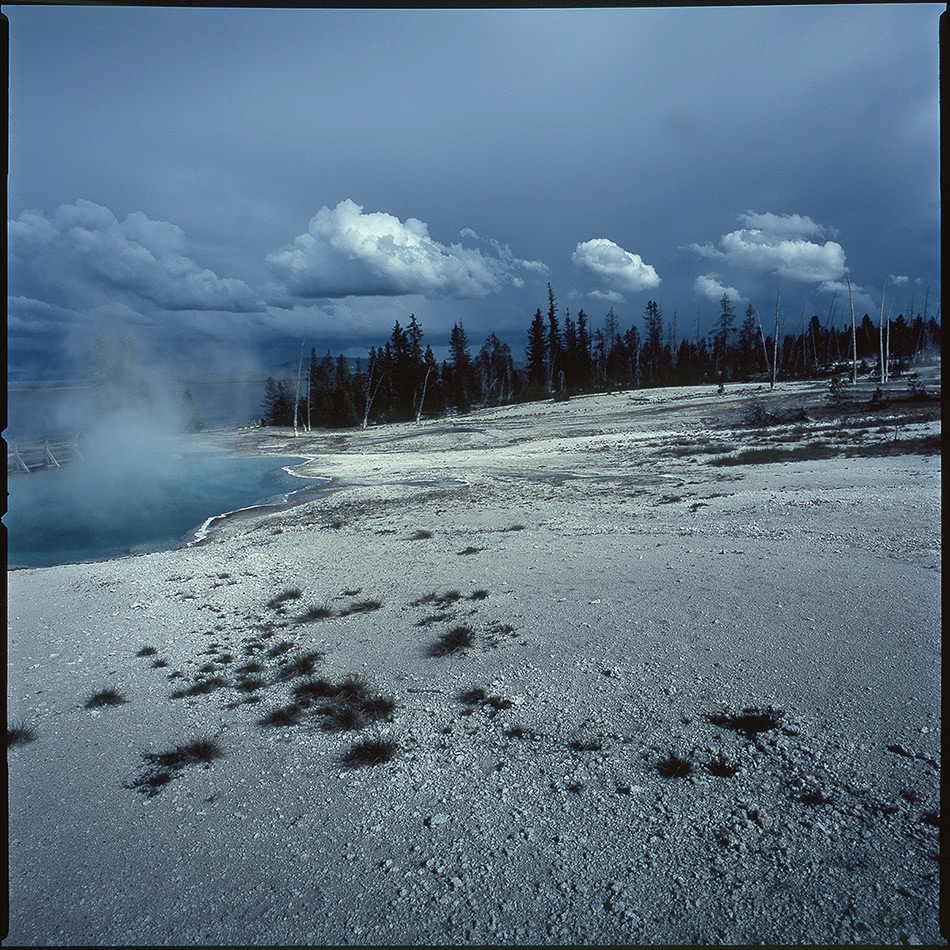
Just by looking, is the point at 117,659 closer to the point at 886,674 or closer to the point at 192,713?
the point at 192,713

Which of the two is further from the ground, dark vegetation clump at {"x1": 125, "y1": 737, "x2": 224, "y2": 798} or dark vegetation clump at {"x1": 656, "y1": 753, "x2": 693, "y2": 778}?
dark vegetation clump at {"x1": 656, "y1": 753, "x2": 693, "y2": 778}

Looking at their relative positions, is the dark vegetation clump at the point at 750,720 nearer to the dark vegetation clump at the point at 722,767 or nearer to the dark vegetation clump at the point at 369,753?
the dark vegetation clump at the point at 722,767

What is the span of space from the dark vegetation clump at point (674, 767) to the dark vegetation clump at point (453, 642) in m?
2.81

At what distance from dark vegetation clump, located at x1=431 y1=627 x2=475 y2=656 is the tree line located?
5016 centimetres

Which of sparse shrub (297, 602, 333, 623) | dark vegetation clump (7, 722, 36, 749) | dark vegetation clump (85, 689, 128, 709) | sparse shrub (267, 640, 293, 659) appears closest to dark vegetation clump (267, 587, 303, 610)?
sparse shrub (297, 602, 333, 623)

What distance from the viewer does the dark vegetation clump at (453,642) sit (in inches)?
259

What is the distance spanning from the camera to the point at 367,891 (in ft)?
10.9

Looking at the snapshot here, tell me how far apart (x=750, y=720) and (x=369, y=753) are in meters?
3.27

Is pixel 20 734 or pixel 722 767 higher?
pixel 722 767

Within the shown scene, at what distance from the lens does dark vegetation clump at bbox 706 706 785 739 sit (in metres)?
4.67

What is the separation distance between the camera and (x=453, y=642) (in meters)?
6.70

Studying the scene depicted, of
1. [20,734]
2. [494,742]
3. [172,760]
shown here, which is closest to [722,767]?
[494,742]

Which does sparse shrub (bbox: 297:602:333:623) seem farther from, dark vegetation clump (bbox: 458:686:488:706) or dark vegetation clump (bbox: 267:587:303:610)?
dark vegetation clump (bbox: 458:686:488:706)

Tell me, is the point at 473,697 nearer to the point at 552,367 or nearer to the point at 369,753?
the point at 369,753
